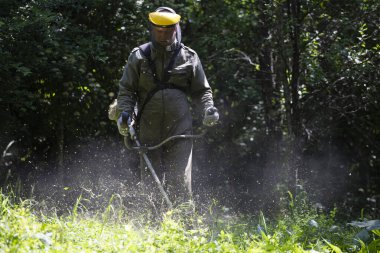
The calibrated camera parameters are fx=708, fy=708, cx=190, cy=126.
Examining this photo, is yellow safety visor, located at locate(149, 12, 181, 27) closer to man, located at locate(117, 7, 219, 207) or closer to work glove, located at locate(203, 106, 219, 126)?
man, located at locate(117, 7, 219, 207)

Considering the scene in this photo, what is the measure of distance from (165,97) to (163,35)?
0.57 m

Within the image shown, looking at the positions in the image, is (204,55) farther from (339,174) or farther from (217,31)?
(339,174)

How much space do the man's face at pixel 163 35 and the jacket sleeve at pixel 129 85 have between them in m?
0.28

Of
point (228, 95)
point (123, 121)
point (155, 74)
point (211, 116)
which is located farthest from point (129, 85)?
point (228, 95)

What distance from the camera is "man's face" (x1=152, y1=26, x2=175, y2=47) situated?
20.9 ft

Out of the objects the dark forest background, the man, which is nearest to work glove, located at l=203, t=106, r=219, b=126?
the man

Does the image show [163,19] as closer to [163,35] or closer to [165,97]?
[163,35]

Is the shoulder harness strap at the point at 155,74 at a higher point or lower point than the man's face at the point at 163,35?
lower

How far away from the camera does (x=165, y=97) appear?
6.51 metres

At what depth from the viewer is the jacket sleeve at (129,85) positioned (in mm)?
6531

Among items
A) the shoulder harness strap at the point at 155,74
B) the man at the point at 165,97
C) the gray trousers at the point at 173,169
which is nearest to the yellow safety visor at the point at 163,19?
the man at the point at 165,97

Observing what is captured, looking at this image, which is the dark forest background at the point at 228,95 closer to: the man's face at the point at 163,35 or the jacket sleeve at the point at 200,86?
the jacket sleeve at the point at 200,86

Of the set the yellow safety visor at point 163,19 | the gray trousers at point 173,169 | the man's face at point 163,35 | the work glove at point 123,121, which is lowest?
the gray trousers at point 173,169

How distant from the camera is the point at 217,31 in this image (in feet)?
31.2
